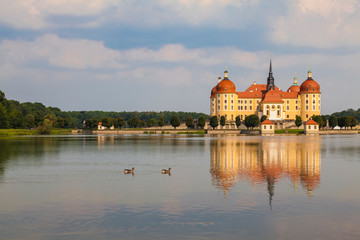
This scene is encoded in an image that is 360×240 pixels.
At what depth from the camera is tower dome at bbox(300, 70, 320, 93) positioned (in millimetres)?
148500

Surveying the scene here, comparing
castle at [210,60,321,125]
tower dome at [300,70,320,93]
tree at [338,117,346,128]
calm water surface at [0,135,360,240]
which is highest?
tower dome at [300,70,320,93]

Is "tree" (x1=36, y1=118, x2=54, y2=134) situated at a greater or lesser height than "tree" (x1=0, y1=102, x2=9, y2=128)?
lesser

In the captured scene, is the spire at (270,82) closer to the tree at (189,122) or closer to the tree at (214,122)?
the tree at (214,122)

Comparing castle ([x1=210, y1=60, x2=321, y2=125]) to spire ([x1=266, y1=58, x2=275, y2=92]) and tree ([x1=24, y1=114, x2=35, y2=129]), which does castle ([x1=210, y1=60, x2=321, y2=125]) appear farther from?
tree ([x1=24, y1=114, x2=35, y2=129])

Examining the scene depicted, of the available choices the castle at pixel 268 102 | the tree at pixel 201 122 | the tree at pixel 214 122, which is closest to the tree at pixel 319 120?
the castle at pixel 268 102

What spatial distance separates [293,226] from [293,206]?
306 cm

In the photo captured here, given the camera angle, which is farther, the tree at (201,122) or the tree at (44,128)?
the tree at (201,122)

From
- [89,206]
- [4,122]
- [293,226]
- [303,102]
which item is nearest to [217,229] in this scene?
[293,226]

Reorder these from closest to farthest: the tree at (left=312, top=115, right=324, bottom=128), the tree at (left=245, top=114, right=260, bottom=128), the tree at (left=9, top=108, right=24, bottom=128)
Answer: the tree at (left=9, top=108, right=24, bottom=128) < the tree at (left=245, top=114, right=260, bottom=128) < the tree at (left=312, top=115, right=324, bottom=128)

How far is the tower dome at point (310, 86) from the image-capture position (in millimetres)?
148500

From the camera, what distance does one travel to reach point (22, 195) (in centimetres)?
2020

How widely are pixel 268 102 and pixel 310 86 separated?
15.8m

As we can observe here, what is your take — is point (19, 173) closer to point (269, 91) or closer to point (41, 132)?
point (41, 132)

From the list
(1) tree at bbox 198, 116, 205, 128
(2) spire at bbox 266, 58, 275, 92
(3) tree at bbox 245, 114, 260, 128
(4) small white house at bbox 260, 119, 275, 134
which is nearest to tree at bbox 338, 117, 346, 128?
(3) tree at bbox 245, 114, 260, 128
